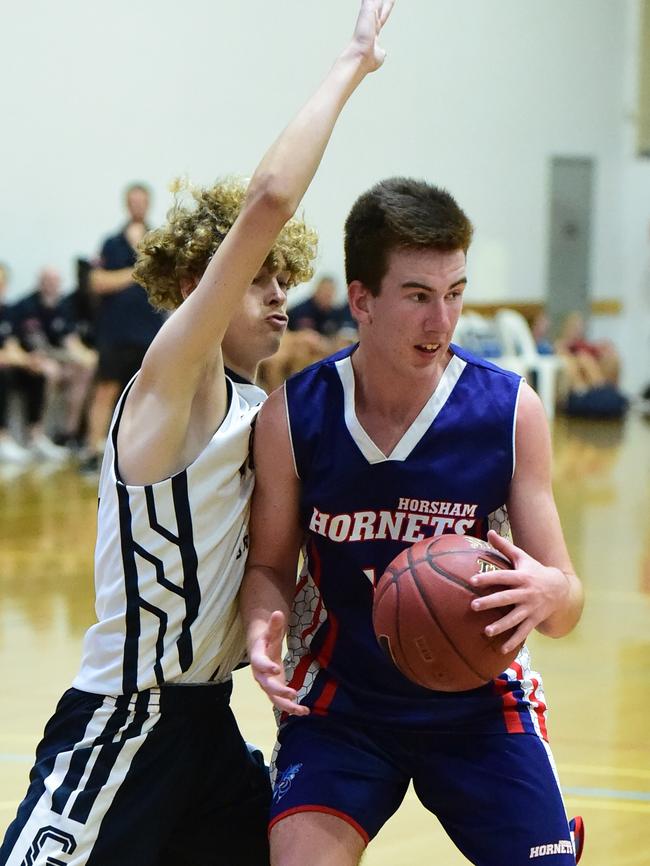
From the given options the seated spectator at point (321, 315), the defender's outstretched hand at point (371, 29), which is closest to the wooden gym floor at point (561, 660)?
the defender's outstretched hand at point (371, 29)

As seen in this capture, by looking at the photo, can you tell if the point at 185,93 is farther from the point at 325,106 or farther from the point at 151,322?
the point at 325,106

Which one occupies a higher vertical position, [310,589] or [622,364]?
[310,589]

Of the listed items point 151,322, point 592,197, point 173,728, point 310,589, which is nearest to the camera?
point 173,728

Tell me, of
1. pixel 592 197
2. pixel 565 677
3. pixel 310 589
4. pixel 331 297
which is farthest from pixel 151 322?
pixel 592 197

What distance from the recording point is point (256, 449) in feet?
9.37

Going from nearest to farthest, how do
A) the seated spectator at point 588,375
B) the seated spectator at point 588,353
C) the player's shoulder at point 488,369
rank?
1. the player's shoulder at point 488,369
2. the seated spectator at point 588,375
3. the seated spectator at point 588,353

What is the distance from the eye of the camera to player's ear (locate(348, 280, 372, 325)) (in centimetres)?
278

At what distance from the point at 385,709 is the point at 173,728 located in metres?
0.44

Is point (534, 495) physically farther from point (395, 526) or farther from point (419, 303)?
point (419, 303)

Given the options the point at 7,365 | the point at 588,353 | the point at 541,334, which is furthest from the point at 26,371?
the point at 588,353

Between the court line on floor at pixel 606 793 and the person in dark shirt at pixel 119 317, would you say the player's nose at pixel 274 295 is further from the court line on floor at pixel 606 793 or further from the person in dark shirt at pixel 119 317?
the person in dark shirt at pixel 119 317

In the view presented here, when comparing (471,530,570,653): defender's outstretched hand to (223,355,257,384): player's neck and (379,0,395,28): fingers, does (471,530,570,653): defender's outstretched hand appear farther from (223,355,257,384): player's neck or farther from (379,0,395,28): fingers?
(379,0,395,28): fingers

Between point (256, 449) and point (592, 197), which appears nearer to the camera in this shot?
point (256, 449)

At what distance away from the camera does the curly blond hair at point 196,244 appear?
9.66 ft
